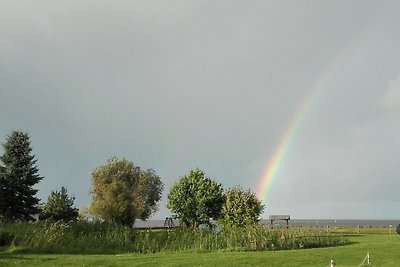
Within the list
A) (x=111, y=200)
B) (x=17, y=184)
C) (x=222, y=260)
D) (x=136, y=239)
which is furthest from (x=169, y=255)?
(x=111, y=200)

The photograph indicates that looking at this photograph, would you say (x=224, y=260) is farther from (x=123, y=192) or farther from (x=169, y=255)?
(x=123, y=192)

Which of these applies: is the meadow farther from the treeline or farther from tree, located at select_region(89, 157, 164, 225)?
tree, located at select_region(89, 157, 164, 225)

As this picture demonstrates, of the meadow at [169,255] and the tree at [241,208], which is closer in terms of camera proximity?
the meadow at [169,255]

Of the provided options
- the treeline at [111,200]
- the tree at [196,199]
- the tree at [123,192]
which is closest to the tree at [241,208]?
the treeline at [111,200]

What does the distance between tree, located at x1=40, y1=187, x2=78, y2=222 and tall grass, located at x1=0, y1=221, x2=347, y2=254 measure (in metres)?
25.7

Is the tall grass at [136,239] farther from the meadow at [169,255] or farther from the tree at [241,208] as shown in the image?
the tree at [241,208]

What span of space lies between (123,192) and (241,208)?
28.4 meters

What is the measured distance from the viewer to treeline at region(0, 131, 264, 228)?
5009 cm

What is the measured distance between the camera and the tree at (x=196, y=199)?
199 ft

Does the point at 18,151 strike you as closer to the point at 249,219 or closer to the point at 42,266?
the point at 249,219

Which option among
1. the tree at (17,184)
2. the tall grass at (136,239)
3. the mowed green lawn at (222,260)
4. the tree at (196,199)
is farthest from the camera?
the tree at (196,199)

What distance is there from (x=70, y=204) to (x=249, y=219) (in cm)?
2712

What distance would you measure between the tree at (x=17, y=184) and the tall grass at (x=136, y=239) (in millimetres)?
17640

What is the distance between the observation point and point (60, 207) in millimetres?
64062
